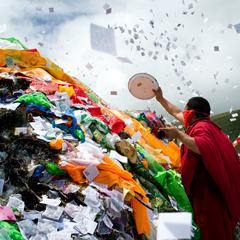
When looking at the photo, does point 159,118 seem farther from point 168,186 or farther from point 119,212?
point 119,212

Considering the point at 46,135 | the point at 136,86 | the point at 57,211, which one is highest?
the point at 136,86

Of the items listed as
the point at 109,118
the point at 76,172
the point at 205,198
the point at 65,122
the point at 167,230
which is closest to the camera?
the point at 167,230

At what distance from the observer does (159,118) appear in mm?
7555

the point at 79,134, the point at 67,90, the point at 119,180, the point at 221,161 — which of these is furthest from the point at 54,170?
the point at 67,90

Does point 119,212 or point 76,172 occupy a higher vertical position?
point 76,172

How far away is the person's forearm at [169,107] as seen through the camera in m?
5.34

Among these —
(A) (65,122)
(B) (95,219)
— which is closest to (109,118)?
(A) (65,122)

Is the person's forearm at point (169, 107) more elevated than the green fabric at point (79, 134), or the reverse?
the person's forearm at point (169, 107)

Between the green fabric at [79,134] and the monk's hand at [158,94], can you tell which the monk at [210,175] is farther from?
the green fabric at [79,134]

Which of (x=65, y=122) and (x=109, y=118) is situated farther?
(x=109, y=118)

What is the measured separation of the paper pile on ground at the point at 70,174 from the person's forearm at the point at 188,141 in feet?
2.13

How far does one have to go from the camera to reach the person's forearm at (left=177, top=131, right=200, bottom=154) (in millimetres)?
4094

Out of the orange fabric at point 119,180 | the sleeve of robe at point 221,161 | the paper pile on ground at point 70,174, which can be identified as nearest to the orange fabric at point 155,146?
the paper pile on ground at point 70,174

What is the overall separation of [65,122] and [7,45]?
284 centimetres
